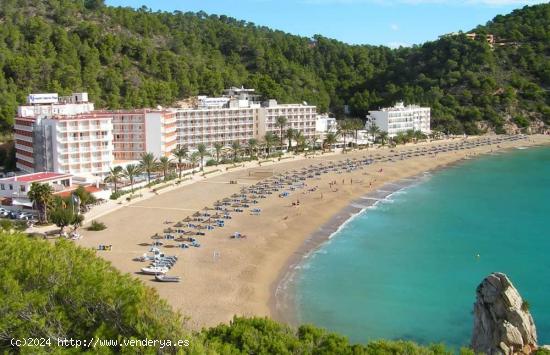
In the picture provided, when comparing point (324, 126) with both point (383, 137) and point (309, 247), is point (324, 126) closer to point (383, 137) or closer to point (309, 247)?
point (383, 137)

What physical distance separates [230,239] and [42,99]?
3827 cm

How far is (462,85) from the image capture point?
12825 cm

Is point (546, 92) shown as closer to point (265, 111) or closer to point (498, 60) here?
point (498, 60)

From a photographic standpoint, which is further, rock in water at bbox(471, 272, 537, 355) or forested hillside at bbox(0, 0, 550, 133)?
forested hillside at bbox(0, 0, 550, 133)

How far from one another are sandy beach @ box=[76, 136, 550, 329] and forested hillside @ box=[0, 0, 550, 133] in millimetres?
34526

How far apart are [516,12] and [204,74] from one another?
100 meters

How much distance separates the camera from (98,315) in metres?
16.9

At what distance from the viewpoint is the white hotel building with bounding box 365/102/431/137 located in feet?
352

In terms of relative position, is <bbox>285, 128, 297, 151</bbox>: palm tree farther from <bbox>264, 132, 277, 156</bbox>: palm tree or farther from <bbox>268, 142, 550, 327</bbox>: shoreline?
<bbox>268, 142, 550, 327</bbox>: shoreline

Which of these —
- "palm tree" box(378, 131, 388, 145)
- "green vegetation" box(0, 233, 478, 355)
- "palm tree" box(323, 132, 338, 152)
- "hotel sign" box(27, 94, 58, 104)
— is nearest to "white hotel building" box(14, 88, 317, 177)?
"hotel sign" box(27, 94, 58, 104)

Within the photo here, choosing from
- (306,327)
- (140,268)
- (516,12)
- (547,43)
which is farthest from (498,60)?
(306,327)

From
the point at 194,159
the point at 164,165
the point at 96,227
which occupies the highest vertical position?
the point at 194,159

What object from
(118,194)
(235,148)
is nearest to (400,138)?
(235,148)

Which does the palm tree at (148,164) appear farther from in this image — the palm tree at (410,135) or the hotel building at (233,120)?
the palm tree at (410,135)
